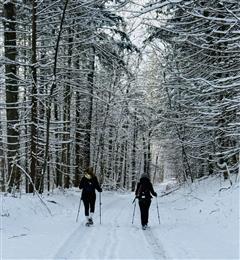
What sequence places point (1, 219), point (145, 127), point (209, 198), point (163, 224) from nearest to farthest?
point (1, 219) < point (163, 224) < point (209, 198) < point (145, 127)

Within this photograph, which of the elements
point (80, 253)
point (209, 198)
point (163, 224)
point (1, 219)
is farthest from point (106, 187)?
point (80, 253)

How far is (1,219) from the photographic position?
35.3ft

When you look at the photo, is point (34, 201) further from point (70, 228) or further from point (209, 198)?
point (209, 198)

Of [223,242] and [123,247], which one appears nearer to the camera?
[123,247]

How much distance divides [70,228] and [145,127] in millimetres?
34324

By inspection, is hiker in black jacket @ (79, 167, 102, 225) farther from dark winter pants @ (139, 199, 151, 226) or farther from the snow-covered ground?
dark winter pants @ (139, 199, 151, 226)

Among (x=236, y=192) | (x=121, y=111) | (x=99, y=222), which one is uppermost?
(x=121, y=111)

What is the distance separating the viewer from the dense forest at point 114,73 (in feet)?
34.3

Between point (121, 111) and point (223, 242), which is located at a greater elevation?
point (121, 111)

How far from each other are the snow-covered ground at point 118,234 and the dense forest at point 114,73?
56.3 inches

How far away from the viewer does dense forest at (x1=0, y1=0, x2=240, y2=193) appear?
10469 mm

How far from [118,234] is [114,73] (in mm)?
18496

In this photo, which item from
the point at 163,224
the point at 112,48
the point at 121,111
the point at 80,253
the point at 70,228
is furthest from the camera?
the point at 121,111

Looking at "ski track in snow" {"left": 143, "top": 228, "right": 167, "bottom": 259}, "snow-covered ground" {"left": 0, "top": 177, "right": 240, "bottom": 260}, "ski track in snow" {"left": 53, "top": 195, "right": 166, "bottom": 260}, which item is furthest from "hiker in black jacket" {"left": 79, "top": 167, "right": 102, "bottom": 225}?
"ski track in snow" {"left": 143, "top": 228, "right": 167, "bottom": 259}
